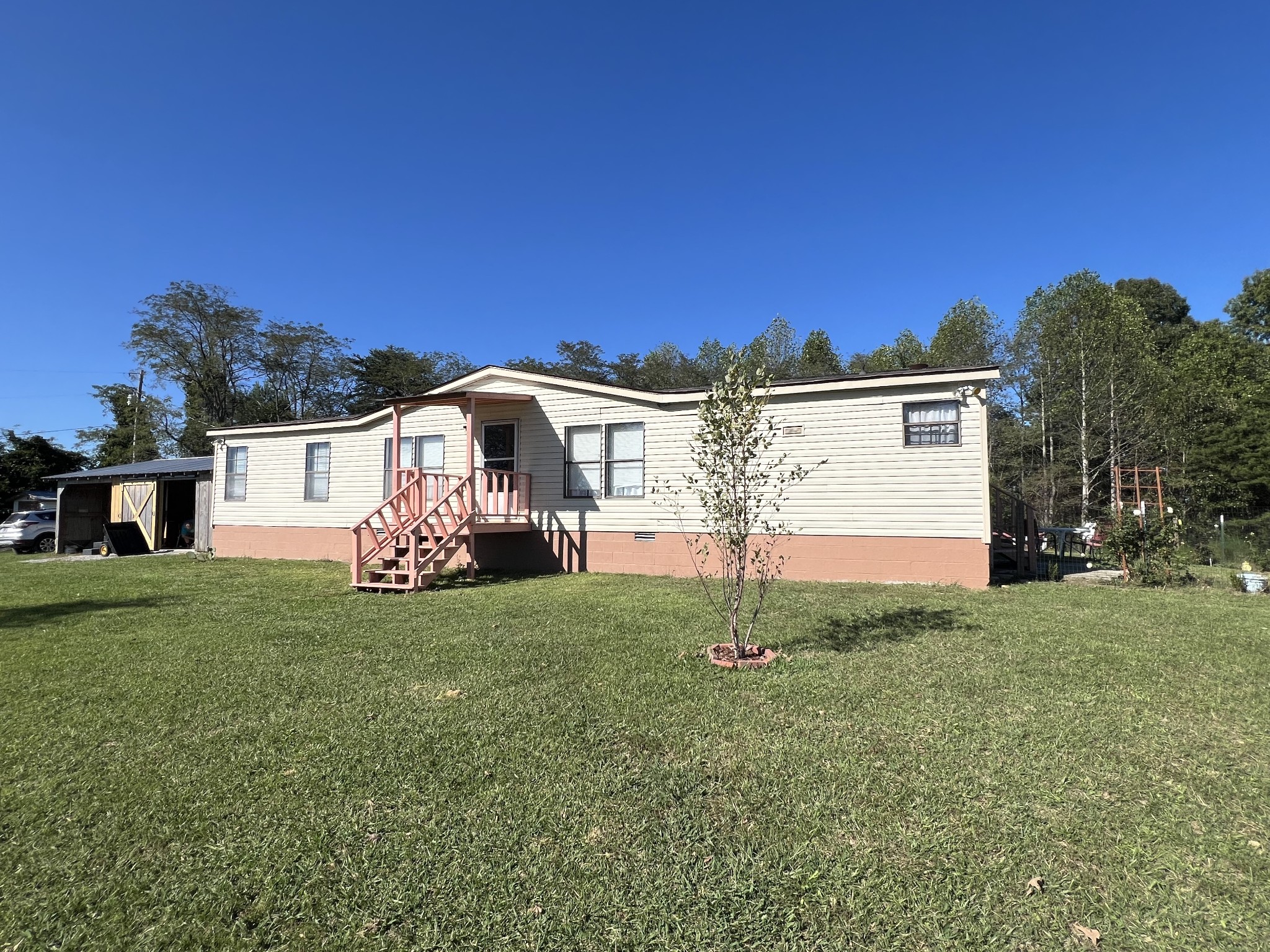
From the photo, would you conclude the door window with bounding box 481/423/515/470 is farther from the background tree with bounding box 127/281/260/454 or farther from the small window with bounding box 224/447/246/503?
the background tree with bounding box 127/281/260/454

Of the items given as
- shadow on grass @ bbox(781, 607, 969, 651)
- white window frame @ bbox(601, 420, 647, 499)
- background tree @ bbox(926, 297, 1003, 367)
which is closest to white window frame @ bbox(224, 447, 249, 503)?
white window frame @ bbox(601, 420, 647, 499)

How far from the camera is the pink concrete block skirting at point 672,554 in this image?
8859 millimetres

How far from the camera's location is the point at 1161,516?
9.77m

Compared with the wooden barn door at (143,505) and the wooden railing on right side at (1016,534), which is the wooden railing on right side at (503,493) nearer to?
the wooden railing on right side at (1016,534)

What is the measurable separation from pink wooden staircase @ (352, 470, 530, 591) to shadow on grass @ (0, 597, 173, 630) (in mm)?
2638

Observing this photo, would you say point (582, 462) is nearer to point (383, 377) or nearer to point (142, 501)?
point (142, 501)

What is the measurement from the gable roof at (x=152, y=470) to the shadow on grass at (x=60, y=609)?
9630 mm

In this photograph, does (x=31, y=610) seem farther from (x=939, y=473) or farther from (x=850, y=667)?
(x=939, y=473)

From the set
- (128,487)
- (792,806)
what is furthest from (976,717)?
(128,487)

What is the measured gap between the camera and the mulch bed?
4855 millimetres

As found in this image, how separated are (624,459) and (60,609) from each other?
8129 mm

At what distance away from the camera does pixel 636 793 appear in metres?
2.89

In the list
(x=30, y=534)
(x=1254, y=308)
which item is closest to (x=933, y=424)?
(x=30, y=534)

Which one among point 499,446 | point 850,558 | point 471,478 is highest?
point 499,446
